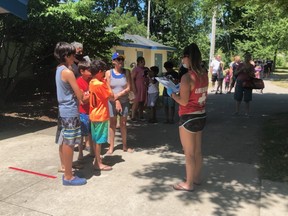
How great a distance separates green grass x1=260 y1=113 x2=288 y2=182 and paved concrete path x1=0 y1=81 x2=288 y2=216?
0.16 m

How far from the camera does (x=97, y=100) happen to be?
199 inches

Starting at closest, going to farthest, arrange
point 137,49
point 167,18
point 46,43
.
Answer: point 46,43, point 137,49, point 167,18

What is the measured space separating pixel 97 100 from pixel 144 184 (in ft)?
4.22

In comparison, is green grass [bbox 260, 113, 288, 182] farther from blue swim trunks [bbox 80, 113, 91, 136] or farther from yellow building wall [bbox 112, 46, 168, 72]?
yellow building wall [bbox 112, 46, 168, 72]

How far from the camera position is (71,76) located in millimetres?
4355

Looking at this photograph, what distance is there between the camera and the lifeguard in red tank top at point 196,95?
4285 millimetres

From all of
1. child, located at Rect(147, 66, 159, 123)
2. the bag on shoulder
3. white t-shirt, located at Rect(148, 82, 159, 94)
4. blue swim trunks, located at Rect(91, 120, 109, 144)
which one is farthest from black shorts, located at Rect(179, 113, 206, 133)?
the bag on shoulder

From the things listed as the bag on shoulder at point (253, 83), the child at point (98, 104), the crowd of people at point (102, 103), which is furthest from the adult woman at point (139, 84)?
the child at point (98, 104)

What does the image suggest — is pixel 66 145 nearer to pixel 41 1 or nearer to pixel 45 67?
pixel 41 1

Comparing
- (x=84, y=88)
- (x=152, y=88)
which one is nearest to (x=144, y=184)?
(x=84, y=88)

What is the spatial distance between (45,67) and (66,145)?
9.17 meters

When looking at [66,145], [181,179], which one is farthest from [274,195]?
[66,145]

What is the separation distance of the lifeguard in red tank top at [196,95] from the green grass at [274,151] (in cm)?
155

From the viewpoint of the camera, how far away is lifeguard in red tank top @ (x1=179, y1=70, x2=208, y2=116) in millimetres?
4285
